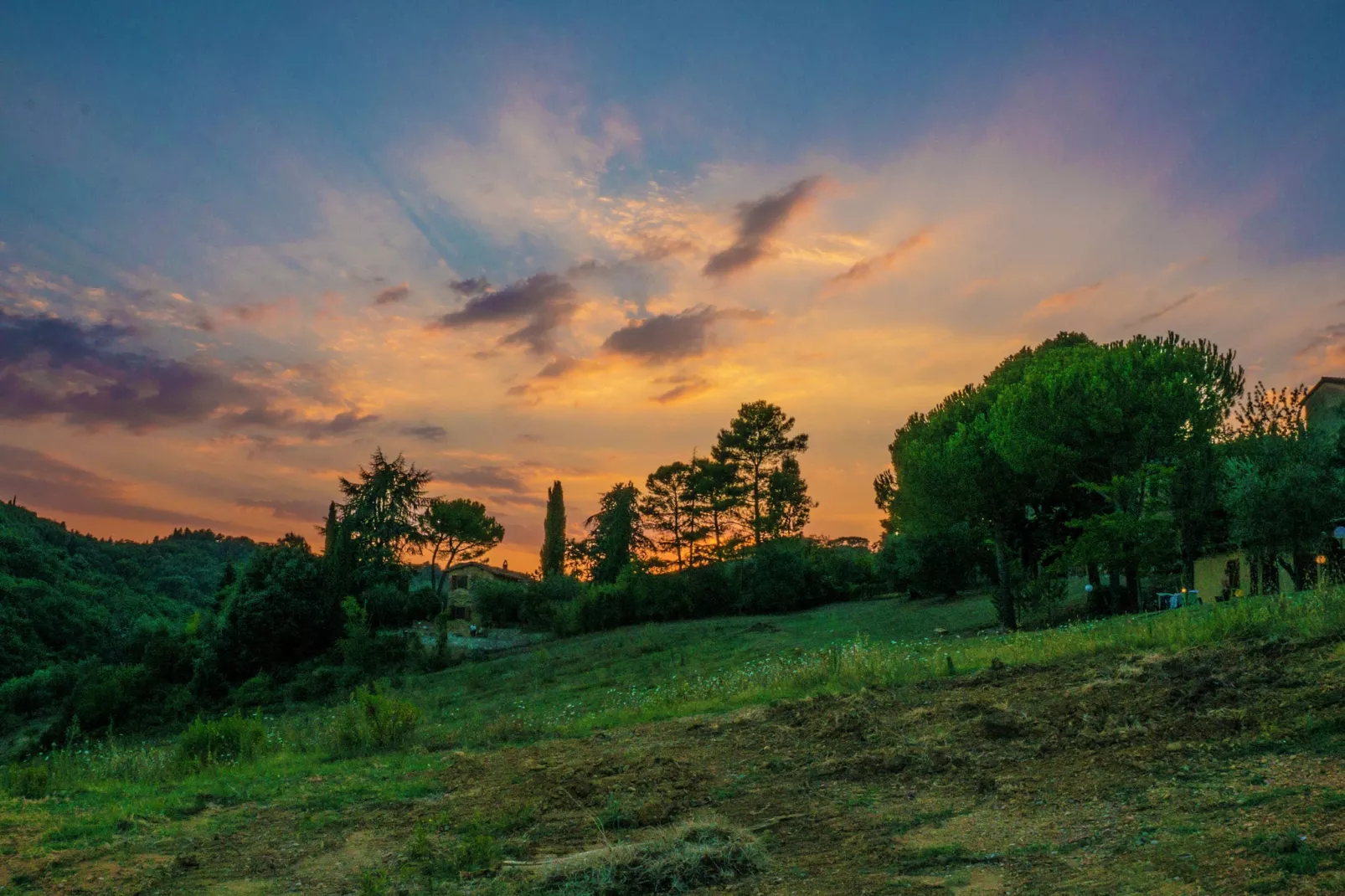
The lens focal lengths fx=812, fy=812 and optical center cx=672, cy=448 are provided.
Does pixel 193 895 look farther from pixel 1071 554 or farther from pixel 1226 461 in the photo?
pixel 1226 461

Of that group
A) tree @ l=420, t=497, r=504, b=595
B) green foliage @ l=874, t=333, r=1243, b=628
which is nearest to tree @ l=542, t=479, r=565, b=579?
tree @ l=420, t=497, r=504, b=595

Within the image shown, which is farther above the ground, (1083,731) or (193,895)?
(1083,731)

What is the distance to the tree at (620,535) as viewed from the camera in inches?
2052

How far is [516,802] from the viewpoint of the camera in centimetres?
773

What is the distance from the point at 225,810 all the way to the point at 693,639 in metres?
27.1

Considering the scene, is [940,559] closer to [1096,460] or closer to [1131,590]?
[1096,460]

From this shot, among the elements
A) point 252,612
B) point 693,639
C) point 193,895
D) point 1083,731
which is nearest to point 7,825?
point 193,895

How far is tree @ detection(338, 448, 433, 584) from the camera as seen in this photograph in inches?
1818

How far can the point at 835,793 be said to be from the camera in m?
7.06

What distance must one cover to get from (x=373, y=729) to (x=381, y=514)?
38.4m

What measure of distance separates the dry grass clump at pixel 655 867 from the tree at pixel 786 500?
50277mm

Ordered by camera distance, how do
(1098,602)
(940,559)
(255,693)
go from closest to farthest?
(1098,602) < (255,693) < (940,559)

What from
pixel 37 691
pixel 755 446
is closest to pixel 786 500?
pixel 755 446

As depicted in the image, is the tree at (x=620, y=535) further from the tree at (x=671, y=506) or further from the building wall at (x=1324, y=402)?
the building wall at (x=1324, y=402)
